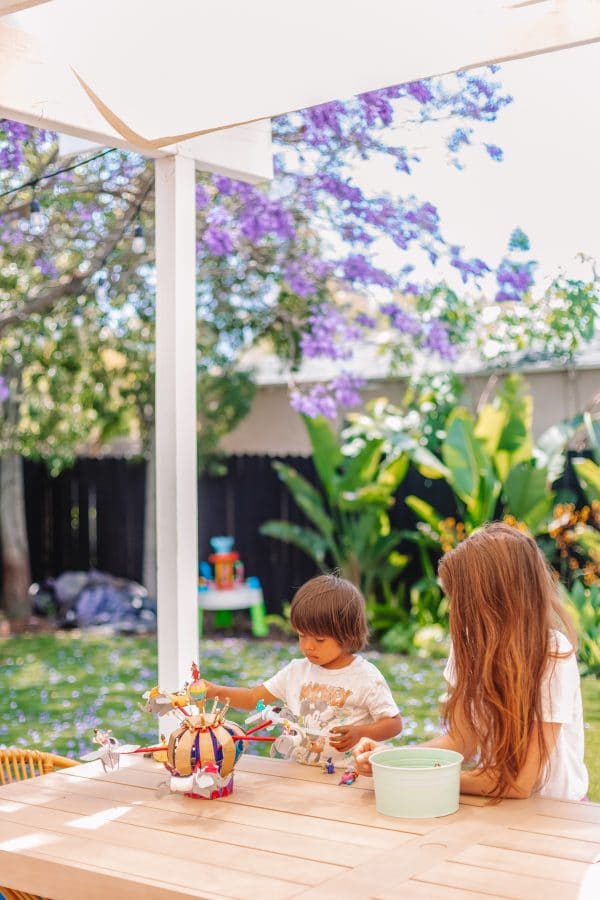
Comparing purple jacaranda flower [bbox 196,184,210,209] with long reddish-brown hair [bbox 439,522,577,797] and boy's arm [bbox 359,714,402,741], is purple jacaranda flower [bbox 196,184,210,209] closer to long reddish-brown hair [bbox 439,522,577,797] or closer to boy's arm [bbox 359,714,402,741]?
boy's arm [bbox 359,714,402,741]

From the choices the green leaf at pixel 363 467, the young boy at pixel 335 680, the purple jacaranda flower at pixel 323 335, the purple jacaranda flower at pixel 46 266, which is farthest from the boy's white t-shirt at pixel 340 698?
the green leaf at pixel 363 467

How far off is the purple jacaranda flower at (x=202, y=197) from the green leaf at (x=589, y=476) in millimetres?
2862

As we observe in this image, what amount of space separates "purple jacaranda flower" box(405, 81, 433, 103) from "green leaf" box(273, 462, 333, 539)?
16.5 feet

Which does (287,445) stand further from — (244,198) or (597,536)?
(244,198)

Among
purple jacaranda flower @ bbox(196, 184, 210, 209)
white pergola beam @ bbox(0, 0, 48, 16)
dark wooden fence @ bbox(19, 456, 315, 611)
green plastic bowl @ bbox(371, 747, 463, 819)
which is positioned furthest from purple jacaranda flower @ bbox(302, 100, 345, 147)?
dark wooden fence @ bbox(19, 456, 315, 611)

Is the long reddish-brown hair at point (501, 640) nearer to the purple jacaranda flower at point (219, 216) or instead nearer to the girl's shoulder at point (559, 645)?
the girl's shoulder at point (559, 645)

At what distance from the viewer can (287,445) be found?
10.6 metres

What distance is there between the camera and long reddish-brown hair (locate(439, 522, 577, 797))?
89.4 inches

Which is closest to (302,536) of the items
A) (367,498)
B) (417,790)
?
(367,498)

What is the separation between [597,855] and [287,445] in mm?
8767

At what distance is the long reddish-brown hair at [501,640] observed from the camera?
227 cm

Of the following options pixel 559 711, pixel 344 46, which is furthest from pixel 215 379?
pixel 559 711

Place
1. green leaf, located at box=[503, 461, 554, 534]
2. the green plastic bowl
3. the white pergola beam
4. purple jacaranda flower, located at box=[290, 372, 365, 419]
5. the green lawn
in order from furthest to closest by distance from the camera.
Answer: green leaf, located at box=[503, 461, 554, 534], the green lawn, purple jacaranda flower, located at box=[290, 372, 365, 419], the white pergola beam, the green plastic bowl

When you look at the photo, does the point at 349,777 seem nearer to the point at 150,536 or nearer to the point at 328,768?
the point at 328,768
